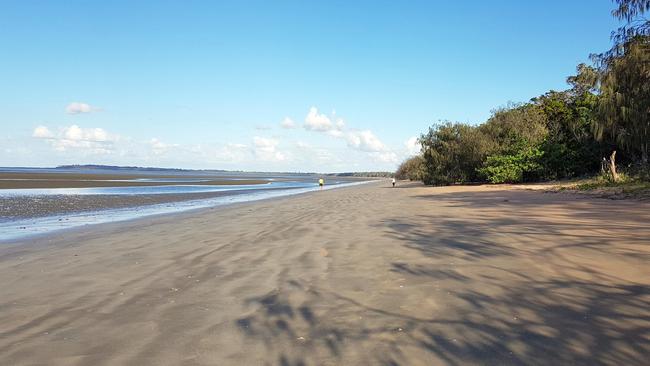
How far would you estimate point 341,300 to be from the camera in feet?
16.1

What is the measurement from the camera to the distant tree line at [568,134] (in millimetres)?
16031

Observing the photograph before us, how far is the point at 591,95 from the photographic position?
37031 mm

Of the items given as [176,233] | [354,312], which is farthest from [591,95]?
[354,312]

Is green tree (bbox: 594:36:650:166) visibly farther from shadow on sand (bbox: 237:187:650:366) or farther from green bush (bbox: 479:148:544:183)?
green bush (bbox: 479:148:544:183)

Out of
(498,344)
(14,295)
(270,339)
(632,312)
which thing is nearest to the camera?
(498,344)

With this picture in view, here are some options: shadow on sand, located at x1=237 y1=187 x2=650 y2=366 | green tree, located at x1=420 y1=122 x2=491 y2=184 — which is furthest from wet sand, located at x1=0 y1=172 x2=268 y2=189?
shadow on sand, located at x1=237 y1=187 x2=650 y2=366

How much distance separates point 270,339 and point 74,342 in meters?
1.66

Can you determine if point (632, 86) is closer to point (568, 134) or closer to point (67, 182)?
point (568, 134)

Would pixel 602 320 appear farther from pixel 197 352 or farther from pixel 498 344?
pixel 197 352

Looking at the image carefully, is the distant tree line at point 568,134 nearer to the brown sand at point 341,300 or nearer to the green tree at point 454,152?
the green tree at point 454,152

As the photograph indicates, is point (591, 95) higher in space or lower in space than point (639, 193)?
higher

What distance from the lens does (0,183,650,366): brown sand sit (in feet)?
11.6

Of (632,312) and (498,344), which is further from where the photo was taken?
(632,312)

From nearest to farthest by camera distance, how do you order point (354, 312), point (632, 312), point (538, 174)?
1. point (632, 312)
2. point (354, 312)
3. point (538, 174)
